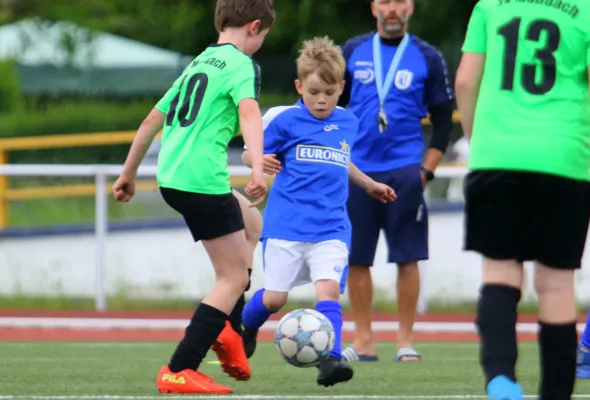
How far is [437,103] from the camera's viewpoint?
848 cm

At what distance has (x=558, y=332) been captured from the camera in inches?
189

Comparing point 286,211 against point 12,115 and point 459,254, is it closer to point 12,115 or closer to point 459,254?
point 459,254

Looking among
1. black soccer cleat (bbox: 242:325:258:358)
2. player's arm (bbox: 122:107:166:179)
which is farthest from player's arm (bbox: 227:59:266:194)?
black soccer cleat (bbox: 242:325:258:358)

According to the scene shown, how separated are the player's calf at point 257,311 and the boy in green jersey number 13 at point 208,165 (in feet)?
2.08

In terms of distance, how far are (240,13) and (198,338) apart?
4.69 ft

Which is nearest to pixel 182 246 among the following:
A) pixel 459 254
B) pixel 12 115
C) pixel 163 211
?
pixel 163 211

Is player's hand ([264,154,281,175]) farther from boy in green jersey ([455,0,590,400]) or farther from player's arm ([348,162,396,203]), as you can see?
boy in green jersey ([455,0,590,400])

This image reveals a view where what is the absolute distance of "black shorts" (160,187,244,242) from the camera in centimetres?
600

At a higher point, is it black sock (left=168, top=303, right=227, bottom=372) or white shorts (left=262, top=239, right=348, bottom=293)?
white shorts (left=262, top=239, right=348, bottom=293)

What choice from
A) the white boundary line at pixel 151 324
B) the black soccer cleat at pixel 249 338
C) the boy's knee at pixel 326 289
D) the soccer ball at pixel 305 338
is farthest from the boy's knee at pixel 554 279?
the white boundary line at pixel 151 324

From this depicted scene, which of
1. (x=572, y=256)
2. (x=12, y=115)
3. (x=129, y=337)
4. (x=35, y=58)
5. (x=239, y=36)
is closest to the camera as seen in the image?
(x=572, y=256)

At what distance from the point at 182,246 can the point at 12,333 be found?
2179 mm

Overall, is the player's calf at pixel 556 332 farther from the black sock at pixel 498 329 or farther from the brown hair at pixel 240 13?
the brown hair at pixel 240 13

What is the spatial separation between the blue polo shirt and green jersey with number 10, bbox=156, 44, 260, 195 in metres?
2.30
